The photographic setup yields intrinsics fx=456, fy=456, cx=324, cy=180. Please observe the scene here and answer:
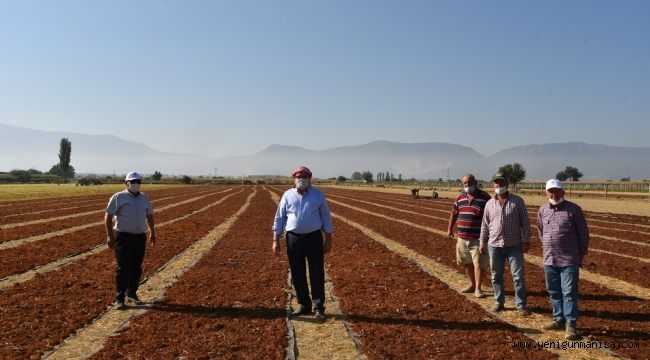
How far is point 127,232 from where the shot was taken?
798 centimetres

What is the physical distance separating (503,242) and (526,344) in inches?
71.0

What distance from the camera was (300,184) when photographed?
7.38 m

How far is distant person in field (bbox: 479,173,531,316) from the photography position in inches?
295

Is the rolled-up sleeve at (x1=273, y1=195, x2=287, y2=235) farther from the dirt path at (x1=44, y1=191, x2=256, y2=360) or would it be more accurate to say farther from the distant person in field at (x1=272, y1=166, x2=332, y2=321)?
the dirt path at (x1=44, y1=191, x2=256, y2=360)

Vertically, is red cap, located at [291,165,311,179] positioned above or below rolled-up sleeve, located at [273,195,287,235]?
above

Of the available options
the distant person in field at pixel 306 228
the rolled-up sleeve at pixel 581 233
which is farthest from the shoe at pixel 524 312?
the distant person in field at pixel 306 228

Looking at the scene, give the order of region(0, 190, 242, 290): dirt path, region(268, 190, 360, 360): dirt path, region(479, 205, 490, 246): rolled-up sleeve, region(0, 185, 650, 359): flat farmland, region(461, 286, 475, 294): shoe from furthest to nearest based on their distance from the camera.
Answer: region(0, 190, 242, 290): dirt path < region(461, 286, 475, 294): shoe < region(479, 205, 490, 246): rolled-up sleeve < region(0, 185, 650, 359): flat farmland < region(268, 190, 360, 360): dirt path

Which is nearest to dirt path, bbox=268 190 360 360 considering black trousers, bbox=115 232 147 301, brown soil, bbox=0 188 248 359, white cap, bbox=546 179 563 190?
black trousers, bbox=115 232 147 301

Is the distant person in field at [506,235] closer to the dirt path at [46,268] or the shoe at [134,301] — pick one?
the shoe at [134,301]

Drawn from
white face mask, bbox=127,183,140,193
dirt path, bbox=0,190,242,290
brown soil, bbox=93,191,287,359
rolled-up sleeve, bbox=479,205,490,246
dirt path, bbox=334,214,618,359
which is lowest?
dirt path, bbox=334,214,618,359

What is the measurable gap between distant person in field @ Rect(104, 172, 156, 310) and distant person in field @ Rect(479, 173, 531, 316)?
6.09 m

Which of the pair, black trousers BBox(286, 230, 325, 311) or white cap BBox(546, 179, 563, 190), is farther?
black trousers BBox(286, 230, 325, 311)

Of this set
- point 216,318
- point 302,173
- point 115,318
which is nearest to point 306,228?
point 302,173

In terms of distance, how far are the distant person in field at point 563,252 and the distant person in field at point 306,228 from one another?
3.29 metres
